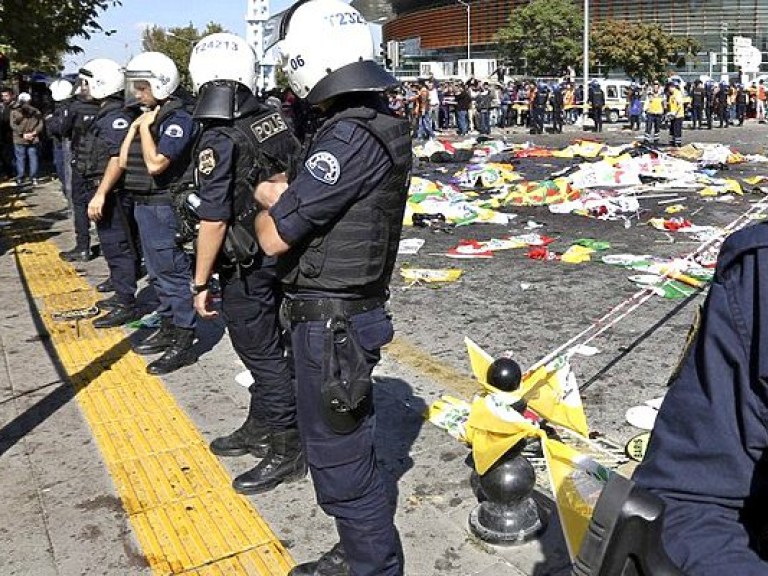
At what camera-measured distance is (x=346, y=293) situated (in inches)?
105

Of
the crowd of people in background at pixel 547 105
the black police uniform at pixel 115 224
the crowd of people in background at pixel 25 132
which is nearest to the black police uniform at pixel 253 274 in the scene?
the black police uniform at pixel 115 224

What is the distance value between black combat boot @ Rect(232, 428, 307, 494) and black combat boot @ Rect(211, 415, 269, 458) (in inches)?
5.7

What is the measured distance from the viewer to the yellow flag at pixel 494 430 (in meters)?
3.06

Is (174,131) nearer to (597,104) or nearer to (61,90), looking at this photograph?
(61,90)

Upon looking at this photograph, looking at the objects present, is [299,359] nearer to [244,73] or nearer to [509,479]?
[509,479]

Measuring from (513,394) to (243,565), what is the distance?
1.25 meters

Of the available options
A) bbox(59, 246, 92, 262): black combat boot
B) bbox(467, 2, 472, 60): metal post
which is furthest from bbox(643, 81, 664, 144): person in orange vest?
bbox(467, 2, 472, 60): metal post

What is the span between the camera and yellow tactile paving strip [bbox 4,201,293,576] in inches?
124

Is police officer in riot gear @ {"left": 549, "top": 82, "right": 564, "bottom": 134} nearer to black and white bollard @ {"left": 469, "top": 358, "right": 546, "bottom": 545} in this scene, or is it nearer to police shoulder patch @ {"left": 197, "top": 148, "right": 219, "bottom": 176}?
police shoulder patch @ {"left": 197, "top": 148, "right": 219, "bottom": 176}

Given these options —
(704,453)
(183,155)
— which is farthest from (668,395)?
(183,155)

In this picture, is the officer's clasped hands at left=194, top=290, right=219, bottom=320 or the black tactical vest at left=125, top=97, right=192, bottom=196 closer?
the officer's clasped hands at left=194, top=290, right=219, bottom=320

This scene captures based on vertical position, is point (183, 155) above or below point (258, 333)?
above

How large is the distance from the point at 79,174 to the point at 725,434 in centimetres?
794

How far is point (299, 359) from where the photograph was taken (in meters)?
2.71
